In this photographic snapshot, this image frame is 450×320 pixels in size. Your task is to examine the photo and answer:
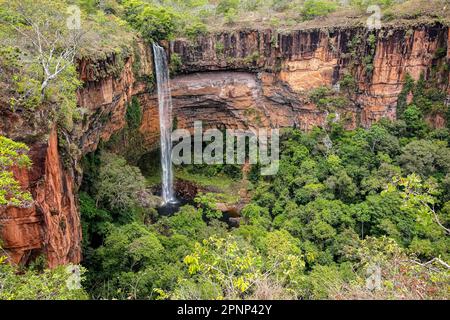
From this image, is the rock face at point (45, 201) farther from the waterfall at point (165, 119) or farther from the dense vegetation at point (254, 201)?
the waterfall at point (165, 119)

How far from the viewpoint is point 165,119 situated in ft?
78.8

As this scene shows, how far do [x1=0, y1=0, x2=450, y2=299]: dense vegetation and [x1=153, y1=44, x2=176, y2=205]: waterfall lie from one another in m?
1.25

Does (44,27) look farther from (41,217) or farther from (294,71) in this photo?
(294,71)

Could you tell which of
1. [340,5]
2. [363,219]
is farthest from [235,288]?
[340,5]

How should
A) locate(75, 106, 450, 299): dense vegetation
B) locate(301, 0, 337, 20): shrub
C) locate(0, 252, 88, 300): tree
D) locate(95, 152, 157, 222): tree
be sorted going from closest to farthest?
1. locate(0, 252, 88, 300): tree
2. locate(75, 106, 450, 299): dense vegetation
3. locate(95, 152, 157, 222): tree
4. locate(301, 0, 337, 20): shrub

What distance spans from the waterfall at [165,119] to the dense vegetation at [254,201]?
125 centimetres

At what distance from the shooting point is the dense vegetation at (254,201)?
21.2ft

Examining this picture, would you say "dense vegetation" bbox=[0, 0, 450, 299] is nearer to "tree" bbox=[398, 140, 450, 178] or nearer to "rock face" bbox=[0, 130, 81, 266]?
"tree" bbox=[398, 140, 450, 178]

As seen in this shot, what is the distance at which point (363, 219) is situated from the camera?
16.8m

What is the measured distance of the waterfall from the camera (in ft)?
74.0

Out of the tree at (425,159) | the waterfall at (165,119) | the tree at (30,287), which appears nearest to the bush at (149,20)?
the waterfall at (165,119)

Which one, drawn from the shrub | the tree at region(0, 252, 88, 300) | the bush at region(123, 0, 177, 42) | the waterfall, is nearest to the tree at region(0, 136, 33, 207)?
the tree at region(0, 252, 88, 300)

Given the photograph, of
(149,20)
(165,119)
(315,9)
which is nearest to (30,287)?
(149,20)

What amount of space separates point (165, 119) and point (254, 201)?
7.86 meters
